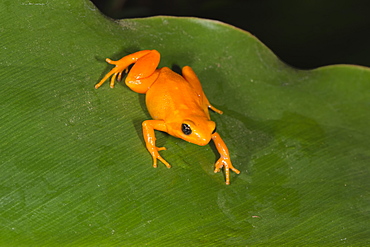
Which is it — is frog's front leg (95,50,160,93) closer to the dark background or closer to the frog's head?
the frog's head

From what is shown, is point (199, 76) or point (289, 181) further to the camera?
point (199, 76)

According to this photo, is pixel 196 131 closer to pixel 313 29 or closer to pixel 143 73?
pixel 143 73

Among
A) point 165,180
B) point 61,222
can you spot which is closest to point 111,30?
point 165,180

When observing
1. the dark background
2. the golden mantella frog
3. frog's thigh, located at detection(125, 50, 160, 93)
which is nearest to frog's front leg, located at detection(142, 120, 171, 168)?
the golden mantella frog

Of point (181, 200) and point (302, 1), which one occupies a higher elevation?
point (302, 1)

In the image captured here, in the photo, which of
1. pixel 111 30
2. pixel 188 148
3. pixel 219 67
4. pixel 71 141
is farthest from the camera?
pixel 219 67

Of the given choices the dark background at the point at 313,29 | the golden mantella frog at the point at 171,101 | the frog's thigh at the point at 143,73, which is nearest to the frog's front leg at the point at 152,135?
the golden mantella frog at the point at 171,101

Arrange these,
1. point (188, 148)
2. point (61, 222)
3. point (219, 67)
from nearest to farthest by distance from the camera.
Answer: point (61, 222), point (188, 148), point (219, 67)

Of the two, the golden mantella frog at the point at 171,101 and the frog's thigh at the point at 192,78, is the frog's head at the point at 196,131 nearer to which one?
the golden mantella frog at the point at 171,101

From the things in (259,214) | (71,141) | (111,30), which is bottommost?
(259,214)

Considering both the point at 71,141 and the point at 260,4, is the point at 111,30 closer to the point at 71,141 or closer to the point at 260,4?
the point at 71,141
